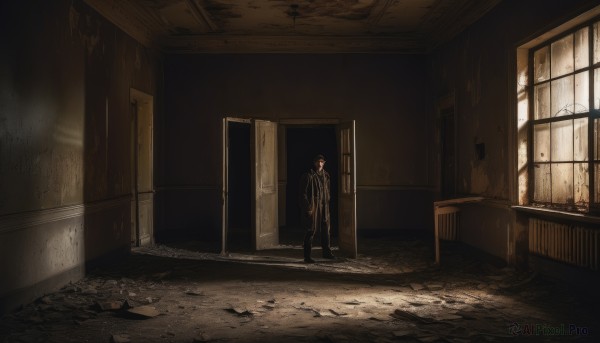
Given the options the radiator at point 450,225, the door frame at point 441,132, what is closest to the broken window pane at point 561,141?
the radiator at point 450,225

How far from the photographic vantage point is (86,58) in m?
6.55

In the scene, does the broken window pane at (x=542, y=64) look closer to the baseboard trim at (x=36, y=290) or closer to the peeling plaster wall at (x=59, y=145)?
the peeling plaster wall at (x=59, y=145)

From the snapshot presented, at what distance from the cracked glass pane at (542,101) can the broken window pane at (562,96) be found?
10 centimetres

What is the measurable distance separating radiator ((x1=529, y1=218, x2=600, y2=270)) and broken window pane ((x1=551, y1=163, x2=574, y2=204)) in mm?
270

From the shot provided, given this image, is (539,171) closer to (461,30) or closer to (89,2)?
(461,30)

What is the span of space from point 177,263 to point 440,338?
4.38 meters

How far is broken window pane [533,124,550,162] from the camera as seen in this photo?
5.95m

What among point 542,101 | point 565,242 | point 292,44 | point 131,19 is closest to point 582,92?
point 542,101

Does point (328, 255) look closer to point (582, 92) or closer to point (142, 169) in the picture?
point (142, 169)

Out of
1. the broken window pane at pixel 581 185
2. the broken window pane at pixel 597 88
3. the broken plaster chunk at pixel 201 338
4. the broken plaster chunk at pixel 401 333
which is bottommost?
the broken plaster chunk at pixel 201 338

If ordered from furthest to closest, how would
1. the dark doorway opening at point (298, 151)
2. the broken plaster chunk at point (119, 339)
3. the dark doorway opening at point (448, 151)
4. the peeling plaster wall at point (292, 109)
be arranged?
the dark doorway opening at point (298, 151), the peeling plaster wall at point (292, 109), the dark doorway opening at point (448, 151), the broken plaster chunk at point (119, 339)

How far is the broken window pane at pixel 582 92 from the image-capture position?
17.0 feet

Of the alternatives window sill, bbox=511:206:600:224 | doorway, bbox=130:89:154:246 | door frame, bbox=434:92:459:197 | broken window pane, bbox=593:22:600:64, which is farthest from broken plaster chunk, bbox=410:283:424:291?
doorway, bbox=130:89:154:246

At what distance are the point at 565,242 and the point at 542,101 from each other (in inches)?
64.8
